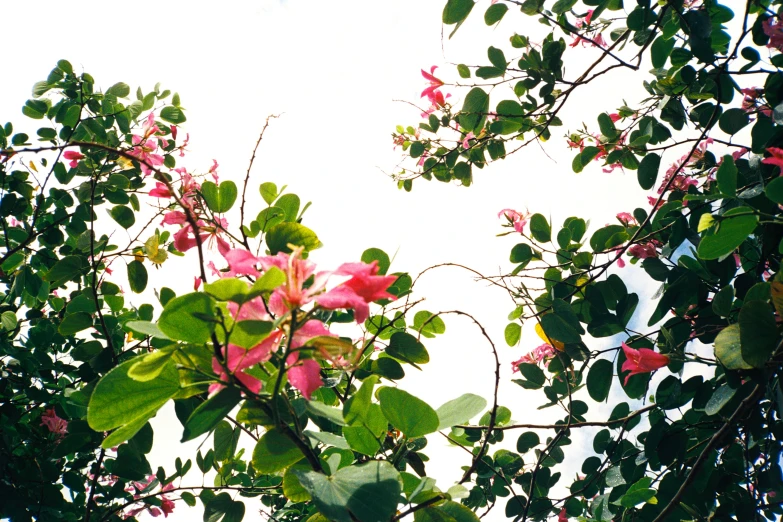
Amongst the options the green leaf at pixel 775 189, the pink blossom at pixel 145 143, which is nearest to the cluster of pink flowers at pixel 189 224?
the pink blossom at pixel 145 143

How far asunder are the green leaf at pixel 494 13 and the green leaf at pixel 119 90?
1.60 m

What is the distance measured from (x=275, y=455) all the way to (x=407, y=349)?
0.46m

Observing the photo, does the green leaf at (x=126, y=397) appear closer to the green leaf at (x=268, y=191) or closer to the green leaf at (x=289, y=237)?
the green leaf at (x=289, y=237)

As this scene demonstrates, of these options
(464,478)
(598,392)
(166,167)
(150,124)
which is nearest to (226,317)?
(464,478)

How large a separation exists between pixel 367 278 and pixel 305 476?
0.24 metres

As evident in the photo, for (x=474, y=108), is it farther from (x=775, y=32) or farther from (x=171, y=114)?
(x=171, y=114)

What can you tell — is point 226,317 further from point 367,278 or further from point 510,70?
point 510,70

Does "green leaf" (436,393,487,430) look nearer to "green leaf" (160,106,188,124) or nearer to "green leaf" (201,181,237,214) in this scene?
"green leaf" (201,181,237,214)

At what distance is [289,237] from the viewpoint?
0.87 meters

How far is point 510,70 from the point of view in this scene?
71.7 inches

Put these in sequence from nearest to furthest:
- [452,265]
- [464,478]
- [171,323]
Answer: [171,323] < [464,478] < [452,265]

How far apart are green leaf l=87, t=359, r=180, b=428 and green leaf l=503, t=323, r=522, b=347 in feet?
4.52

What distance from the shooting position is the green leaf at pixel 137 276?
1.69 metres

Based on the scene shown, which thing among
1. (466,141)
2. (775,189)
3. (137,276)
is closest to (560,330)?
(775,189)
